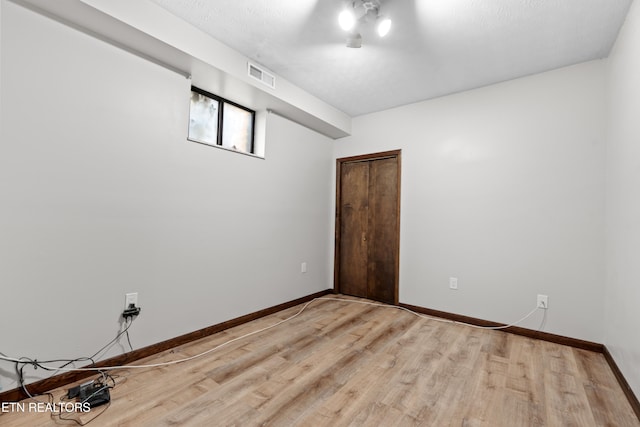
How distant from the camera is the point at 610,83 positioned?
218 cm

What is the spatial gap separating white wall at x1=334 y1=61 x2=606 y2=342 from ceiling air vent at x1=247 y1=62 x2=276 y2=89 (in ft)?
5.27

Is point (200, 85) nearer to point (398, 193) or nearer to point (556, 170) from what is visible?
point (398, 193)

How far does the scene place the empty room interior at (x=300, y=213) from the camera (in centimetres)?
157

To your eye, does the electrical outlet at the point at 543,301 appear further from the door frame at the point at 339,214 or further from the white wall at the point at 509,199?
the door frame at the point at 339,214

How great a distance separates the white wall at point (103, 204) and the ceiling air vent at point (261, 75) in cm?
56

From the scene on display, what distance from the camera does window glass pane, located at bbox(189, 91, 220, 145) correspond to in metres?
2.49

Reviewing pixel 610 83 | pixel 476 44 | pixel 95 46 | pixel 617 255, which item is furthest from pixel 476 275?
pixel 95 46

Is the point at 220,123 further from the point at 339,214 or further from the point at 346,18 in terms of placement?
the point at 339,214

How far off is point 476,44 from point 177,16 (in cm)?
223

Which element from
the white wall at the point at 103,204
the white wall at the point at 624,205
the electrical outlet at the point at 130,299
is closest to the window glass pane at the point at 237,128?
the white wall at the point at 103,204

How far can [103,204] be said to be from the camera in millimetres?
1849

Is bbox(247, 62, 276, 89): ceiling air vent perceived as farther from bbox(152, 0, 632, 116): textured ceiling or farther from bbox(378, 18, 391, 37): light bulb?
bbox(378, 18, 391, 37): light bulb

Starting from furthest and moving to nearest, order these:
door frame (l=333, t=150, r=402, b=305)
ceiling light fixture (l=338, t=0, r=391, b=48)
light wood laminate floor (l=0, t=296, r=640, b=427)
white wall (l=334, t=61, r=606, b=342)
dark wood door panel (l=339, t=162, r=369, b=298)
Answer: dark wood door panel (l=339, t=162, r=369, b=298) → door frame (l=333, t=150, r=402, b=305) → white wall (l=334, t=61, r=606, b=342) → ceiling light fixture (l=338, t=0, r=391, b=48) → light wood laminate floor (l=0, t=296, r=640, b=427)

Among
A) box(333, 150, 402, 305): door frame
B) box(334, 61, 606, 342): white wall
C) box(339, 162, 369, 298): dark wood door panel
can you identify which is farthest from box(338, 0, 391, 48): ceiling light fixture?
box(339, 162, 369, 298): dark wood door panel
